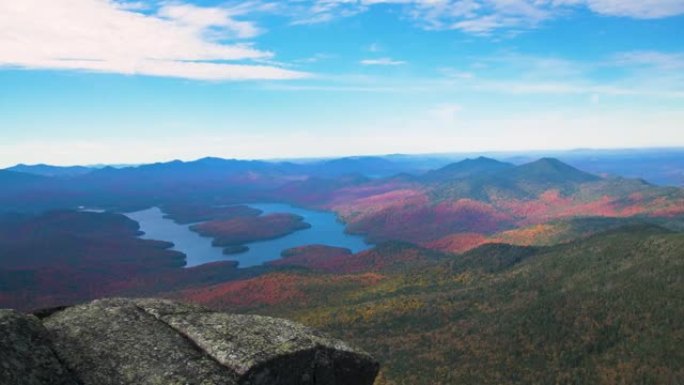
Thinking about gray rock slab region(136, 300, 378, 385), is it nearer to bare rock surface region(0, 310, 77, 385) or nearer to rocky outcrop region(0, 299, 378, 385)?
rocky outcrop region(0, 299, 378, 385)

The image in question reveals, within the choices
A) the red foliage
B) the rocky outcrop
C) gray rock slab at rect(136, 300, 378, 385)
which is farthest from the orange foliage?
the rocky outcrop

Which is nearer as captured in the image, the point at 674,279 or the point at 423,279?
the point at 674,279

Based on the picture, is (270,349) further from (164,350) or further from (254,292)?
(254,292)

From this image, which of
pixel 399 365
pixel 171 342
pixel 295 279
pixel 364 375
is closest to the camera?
pixel 171 342

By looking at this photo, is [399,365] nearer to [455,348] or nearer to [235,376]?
[455,348]

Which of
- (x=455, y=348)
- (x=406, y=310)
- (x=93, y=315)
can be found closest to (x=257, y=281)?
(x=406, y=310)

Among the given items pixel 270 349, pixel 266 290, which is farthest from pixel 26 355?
pixel 266 290
